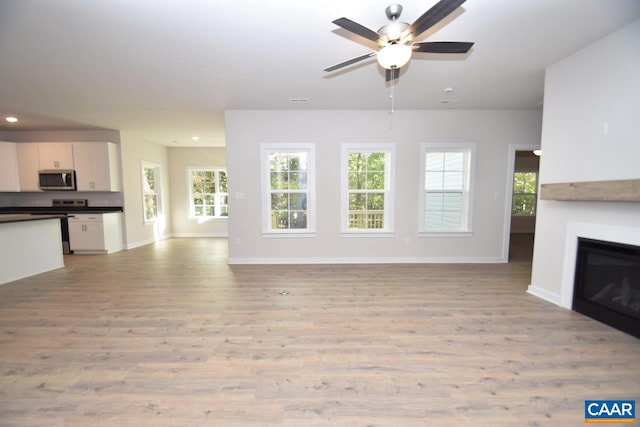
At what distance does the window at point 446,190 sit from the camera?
4.66 meters

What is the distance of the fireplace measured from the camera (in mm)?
2320

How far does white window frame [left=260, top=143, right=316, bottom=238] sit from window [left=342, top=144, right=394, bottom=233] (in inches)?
22.0

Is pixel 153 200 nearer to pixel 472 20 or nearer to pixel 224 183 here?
pixel 224 183

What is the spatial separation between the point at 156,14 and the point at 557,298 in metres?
4.81

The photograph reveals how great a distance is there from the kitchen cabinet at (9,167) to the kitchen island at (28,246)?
232 cm

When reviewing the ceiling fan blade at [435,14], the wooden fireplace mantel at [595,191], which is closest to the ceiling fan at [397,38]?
the ceiling fan blade at [435,14]

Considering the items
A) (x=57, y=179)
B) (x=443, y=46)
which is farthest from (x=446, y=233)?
(x=57, y=179)

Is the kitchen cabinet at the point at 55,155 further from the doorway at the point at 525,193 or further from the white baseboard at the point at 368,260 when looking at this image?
the doorway at the point at 525,193

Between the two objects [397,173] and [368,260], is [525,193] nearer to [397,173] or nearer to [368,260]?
[397,173]

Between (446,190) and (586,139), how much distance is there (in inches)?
84.9

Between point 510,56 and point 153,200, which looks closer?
point 510,56

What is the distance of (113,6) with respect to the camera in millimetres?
1966

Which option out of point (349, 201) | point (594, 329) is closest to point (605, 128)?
point (594, 329)

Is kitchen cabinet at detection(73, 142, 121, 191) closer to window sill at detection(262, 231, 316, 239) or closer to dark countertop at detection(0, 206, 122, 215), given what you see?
dark countertop at detection(0, 206, 122, 215)
